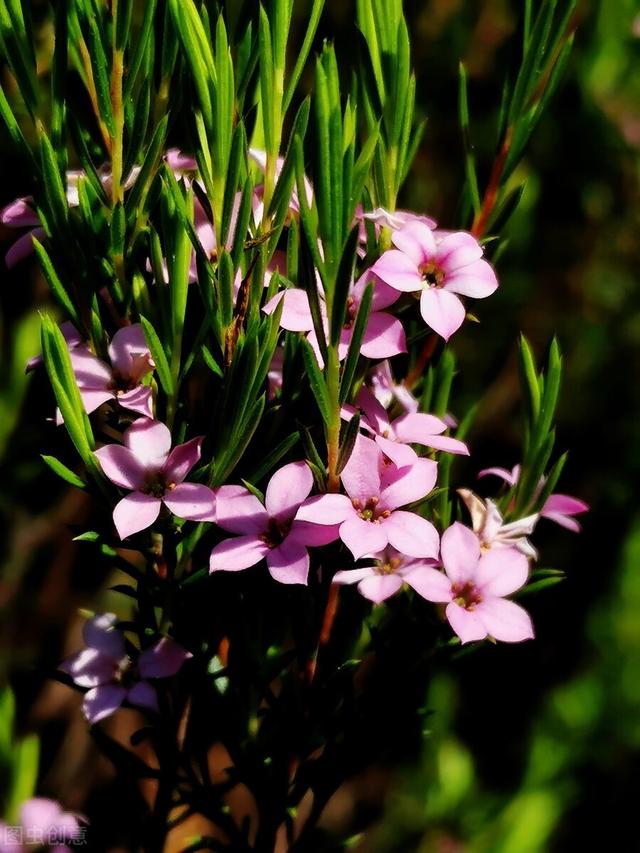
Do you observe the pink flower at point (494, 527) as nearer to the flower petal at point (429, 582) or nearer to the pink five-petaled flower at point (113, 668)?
the flower petal at point (429, 582)

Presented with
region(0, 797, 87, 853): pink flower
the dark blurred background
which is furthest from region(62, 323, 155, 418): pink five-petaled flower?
the dark blurred background

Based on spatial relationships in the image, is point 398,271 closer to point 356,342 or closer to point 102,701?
point 356,342

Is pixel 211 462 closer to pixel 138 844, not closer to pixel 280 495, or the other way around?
pixel 280 495

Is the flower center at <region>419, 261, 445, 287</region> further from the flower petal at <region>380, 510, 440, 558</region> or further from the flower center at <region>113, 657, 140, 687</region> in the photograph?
the flower center at <region>113, 657, 140, 687</region>

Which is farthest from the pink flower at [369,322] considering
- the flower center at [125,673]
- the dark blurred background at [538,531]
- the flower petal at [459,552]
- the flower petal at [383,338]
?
the dark blurred background at [538,531]

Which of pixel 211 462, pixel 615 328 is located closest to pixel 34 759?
pixel 211 462

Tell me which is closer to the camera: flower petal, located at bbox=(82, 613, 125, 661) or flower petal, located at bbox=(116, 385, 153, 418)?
flower petal, located at bbox=(116, 385, 153, 418)

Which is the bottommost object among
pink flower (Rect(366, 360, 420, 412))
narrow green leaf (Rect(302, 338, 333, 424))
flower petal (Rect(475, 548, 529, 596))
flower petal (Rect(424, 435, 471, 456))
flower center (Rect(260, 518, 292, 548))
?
flower petal (Rect(475, 548, 529, 596))
